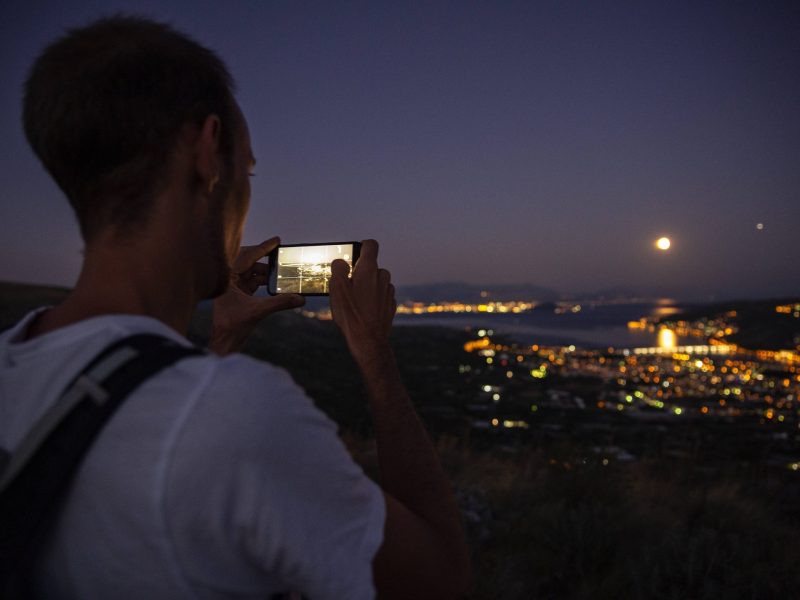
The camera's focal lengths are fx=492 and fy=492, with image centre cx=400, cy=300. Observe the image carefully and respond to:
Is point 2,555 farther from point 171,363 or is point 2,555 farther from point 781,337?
point 781,337

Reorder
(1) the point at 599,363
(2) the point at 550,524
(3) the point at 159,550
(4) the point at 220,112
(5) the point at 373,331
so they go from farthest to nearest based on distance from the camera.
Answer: (1) the point at 599,363 < (2) the point at 550,524 < (5) the point at 373,331 < (4) the point at 220,112 < (3) the point at 159,550

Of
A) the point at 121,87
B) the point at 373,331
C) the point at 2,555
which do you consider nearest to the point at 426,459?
the point at 373,331

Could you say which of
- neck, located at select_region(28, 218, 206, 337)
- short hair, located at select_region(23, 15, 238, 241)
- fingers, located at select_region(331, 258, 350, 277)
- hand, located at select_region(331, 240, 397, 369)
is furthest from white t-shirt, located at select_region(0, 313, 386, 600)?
fingers, located at select_region(331, 258, 350, 277)

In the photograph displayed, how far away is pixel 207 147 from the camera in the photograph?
107 centimetres

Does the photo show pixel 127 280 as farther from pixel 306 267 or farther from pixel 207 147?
pixel 306 267

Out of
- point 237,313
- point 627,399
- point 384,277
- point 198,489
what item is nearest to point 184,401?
point 198,489

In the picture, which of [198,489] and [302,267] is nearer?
[198,489]

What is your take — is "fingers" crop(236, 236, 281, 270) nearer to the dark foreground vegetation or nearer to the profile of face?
the profile of face

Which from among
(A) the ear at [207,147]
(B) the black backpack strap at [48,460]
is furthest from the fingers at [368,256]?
(B) the black backpack strap at [48,460]

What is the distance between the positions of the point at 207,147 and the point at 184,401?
602 millimetres

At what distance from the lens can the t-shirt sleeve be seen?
714 millimetres

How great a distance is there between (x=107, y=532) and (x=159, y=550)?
9 centimetres

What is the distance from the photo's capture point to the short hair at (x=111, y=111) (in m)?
0.99

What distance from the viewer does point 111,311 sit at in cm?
97
